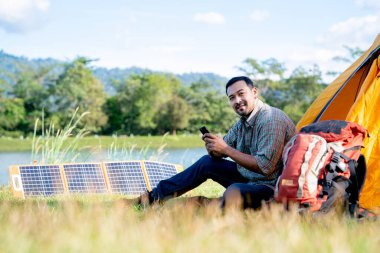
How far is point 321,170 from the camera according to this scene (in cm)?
389

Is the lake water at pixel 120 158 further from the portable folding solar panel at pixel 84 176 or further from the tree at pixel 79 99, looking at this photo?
the tree at pixel 79 99

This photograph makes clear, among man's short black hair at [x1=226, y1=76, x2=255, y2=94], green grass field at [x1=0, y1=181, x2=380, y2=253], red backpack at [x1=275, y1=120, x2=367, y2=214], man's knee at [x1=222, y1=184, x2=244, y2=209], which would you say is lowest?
man's knee at [x1=222, y1=184, x2=244, y2=209]

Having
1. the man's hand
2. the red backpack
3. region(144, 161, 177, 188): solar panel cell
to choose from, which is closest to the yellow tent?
the red backpack

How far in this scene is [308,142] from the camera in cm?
391

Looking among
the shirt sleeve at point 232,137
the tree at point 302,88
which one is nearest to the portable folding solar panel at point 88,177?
the shirt sleeve at point 232,137

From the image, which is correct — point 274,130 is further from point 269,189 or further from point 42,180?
point 42,180

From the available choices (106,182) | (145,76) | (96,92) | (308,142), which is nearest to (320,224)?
(308,142)

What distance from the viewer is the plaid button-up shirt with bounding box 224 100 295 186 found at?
4332 mm

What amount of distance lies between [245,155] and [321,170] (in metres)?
0.65

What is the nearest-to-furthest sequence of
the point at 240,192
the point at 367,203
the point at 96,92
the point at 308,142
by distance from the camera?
the point at 308,142 < the point at 240,192 < the point at 367,203 < the point at 96,92

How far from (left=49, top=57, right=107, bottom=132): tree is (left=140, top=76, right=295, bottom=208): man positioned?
27.8m

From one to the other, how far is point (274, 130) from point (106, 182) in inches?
111

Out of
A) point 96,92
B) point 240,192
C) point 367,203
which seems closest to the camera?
point 240,192

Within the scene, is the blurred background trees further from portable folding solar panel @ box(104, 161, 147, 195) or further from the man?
the man
